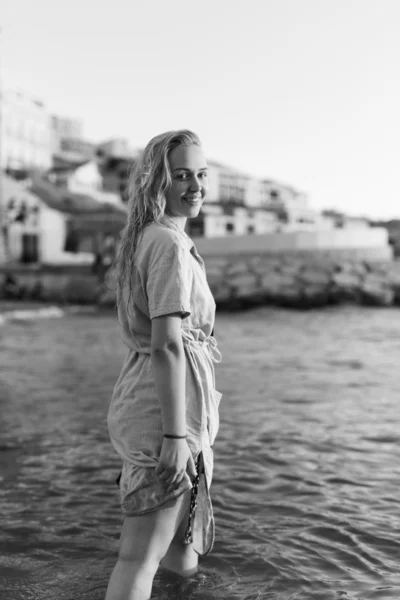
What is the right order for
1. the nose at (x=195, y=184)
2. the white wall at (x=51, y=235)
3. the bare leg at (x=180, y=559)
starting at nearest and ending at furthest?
the nose at (x=195, y=184)
the bare leg at (x=180, y=559)
the white wall at (x=51, y=235)

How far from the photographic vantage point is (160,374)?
2.36 metres

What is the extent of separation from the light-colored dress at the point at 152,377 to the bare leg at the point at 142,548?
55mm

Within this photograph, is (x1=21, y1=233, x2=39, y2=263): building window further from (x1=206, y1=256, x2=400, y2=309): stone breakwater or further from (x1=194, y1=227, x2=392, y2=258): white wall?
(x1=206, y1=256, x2=400, y2=309): stone breakwater

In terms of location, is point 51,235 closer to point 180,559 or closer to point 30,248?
point 30,248

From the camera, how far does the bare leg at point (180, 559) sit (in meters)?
3.02

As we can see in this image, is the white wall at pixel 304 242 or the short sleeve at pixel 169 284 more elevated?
the short sleeve at pixel 169 284

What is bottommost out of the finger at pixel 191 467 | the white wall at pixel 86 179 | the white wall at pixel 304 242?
the finger at pixel 191 467

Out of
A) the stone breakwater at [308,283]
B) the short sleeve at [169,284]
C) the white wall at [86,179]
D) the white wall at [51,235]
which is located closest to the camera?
the short sleeve at [169,284]

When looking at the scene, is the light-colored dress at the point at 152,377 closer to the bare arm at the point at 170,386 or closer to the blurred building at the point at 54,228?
the bare arm at the point at 170,386

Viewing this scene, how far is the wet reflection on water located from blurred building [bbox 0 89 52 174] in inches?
2458

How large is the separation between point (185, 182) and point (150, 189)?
13 cm

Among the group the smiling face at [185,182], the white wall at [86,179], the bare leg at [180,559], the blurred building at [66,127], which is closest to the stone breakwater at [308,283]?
Answer: the bare leg at [180,559]

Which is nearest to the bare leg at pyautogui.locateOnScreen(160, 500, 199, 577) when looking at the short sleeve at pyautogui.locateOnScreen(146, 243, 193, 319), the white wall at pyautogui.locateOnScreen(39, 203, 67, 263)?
the short sleeve at pyautogui.locateOnScreen(146, 243, 193, 319)

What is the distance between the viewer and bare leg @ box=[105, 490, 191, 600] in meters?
2.52
